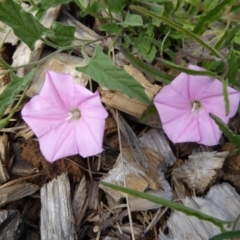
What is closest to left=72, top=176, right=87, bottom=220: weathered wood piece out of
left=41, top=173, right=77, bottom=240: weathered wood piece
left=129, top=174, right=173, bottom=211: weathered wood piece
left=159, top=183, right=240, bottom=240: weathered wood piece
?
left=41, top=173, right=77, bottom=240: weathered wood piece

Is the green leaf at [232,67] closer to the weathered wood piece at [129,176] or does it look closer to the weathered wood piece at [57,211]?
the weathered wood piece at [129,176]

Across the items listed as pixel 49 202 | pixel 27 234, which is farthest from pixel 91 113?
pixel 27 234

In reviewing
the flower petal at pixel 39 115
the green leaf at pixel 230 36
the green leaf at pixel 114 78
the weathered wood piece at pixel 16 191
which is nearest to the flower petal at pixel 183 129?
the green leaf at pixel 114 78

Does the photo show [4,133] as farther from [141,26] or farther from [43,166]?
[141,26]

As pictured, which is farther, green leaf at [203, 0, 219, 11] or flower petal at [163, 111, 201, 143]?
green leaf at [203, 0, 219, 11]

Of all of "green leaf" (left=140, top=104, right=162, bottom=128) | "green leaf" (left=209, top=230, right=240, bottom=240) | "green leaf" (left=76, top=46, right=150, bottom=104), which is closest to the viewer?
"green leaf" (left=209, top=230, right=240, bottom=240)

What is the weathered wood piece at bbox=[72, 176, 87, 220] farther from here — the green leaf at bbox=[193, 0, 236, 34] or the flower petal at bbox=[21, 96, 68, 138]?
the green leaf at bbox=[193, 0, 236, 34]
